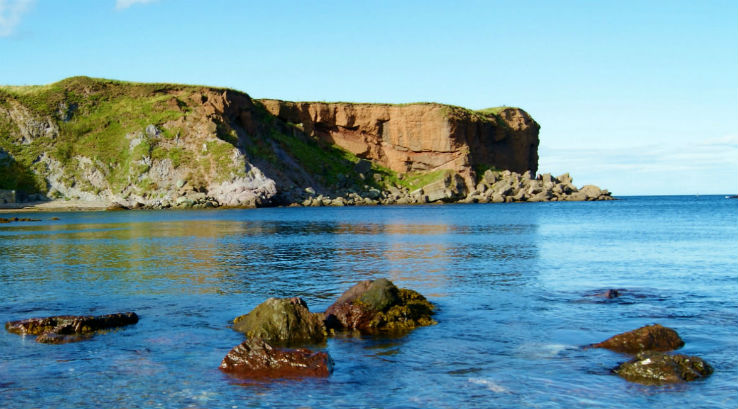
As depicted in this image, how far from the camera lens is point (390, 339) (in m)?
14.2

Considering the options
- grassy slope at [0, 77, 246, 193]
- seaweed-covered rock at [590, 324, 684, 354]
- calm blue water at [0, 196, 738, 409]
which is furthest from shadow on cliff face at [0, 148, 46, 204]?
seaweed-covered rock at [590, 324, 684, 354]

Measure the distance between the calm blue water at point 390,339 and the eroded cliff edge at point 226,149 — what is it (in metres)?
58.4

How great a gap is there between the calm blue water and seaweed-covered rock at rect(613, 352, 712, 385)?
0.25 meters

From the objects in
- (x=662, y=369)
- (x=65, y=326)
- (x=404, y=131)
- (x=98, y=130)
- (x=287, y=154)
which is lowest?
(x=65, y=326)

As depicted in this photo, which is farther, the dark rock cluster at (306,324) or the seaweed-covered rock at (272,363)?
the dark rock cluster at (306,324)

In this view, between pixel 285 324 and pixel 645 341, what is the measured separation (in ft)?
24.4

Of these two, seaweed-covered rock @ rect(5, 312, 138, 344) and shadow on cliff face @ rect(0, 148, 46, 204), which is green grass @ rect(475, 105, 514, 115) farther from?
seaweed-covered rock @ rect(5, 312, 138, 344)

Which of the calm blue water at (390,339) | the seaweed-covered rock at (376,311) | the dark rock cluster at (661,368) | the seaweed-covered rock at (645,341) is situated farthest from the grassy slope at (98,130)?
the dark rock cluster at (661,368)

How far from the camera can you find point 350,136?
138 meters

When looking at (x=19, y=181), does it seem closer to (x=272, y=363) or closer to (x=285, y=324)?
(x=285, y=324)

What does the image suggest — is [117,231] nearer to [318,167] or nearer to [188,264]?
[188,264]

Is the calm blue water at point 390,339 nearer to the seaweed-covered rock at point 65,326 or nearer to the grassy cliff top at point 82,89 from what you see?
the seaweed-covered rock at point 65,326

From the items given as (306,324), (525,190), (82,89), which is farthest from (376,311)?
(525,190)

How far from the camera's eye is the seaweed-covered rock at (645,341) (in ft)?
41.6
